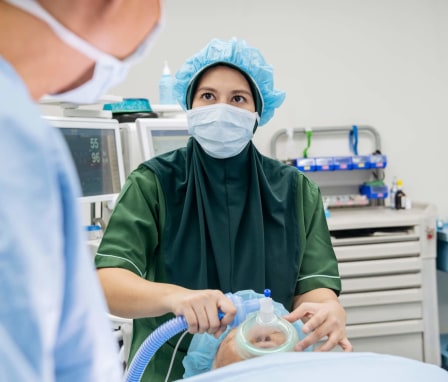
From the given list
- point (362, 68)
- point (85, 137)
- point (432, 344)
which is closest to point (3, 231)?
point (85, 137)

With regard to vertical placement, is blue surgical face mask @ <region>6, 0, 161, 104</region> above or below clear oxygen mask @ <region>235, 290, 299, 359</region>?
above

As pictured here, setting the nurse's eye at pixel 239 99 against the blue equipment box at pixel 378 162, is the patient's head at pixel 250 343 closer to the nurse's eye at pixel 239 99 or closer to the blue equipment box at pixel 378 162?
the nurse's eye at pixel 239 99

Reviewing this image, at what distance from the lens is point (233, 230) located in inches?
48.3

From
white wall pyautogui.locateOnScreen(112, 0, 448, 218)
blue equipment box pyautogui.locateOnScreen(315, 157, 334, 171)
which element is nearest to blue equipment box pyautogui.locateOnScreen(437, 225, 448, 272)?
white wall pyautogui.locateOnScreen(112, 0, 448, 218)

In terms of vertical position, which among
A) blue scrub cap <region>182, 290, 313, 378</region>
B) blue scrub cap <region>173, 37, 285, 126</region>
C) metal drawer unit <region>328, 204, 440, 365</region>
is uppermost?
blue scrub cap <region>173, 37, 285, 126</region>

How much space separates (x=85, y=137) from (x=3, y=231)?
151 cm

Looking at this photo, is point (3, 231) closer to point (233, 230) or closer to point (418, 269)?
point (233, 230)

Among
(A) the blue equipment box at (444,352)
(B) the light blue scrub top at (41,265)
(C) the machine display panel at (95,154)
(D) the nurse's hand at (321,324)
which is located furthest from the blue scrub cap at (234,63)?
(A) the blue equipment box at (444,352)

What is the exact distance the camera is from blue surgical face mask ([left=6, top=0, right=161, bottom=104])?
1.26ft

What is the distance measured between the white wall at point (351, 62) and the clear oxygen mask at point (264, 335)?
203 centimetres

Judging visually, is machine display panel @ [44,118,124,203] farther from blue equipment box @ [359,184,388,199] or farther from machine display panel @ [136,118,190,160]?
blue equipment box @ [359,184,388,199]

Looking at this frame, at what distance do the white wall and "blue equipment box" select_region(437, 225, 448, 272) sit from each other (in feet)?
1.86

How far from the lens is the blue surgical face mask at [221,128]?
1260mm

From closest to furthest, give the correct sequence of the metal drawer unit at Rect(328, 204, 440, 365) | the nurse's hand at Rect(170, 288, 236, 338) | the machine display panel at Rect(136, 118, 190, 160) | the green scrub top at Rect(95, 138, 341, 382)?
the nurse's hand at Rect(170, 288, 236, 338), the green scrub top at Rect(95, 138, 341, 382), the machine display panel at Rect(136, 118, 190, 160), the metal drawer unit at Rect(328, 204, 440, 365)
